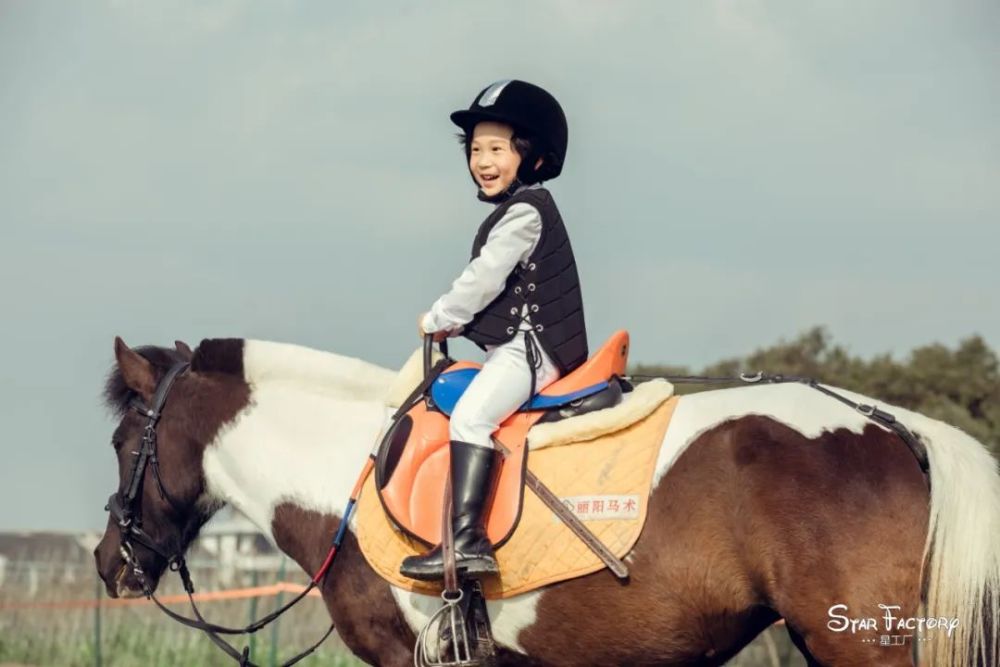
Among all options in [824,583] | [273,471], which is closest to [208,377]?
[273,471]

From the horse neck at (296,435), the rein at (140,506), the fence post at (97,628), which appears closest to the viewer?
the horse neck at (296,435)

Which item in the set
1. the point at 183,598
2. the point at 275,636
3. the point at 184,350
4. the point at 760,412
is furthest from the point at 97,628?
the point at 760,412

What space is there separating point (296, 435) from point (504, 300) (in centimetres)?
121

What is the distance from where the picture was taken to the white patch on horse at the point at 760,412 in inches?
197

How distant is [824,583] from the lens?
186 inches

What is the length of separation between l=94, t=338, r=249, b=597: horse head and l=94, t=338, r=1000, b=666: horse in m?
0.40

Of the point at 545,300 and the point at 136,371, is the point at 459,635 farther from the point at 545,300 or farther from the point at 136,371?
the point at 136,371

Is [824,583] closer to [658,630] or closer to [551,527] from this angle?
[658,630]

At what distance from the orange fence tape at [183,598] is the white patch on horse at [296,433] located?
5.61 metres

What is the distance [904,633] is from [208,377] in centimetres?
345

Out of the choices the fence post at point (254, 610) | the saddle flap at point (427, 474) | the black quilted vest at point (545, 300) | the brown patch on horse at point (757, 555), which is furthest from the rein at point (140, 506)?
the fence post at point (254, 610)

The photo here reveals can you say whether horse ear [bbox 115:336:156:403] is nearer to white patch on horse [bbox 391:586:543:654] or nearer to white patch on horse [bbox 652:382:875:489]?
white patch on horse [bbox 391:586:543:654]

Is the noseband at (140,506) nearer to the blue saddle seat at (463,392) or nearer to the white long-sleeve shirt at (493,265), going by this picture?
the blue saddle seat at (463,392)

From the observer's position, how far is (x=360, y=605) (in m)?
5.61
